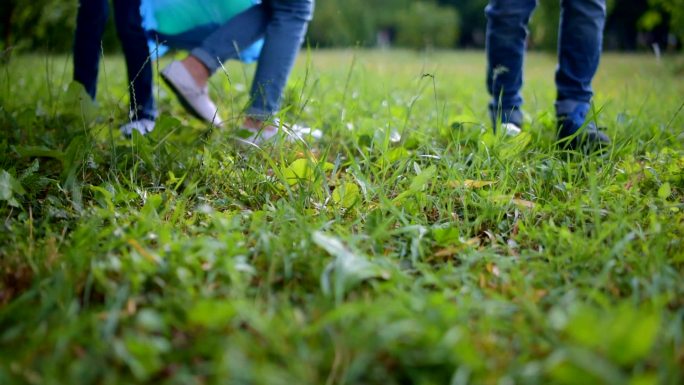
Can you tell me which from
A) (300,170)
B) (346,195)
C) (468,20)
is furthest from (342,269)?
(468,20)

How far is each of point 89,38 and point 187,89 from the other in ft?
1.49

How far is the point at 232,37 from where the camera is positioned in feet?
6.40

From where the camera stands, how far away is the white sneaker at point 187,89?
1818 mm

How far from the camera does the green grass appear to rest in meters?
0.69

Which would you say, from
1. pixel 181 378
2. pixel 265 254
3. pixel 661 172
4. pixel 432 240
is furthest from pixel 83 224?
pixel 661 172

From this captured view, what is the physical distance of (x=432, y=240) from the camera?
1.12m

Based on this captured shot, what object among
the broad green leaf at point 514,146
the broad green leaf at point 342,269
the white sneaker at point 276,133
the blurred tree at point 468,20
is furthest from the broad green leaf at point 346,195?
the blurred tree at point 468,20

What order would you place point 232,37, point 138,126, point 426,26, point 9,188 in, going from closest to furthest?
point 9,188 → point 138,126 → point 232,37 → point 426,26

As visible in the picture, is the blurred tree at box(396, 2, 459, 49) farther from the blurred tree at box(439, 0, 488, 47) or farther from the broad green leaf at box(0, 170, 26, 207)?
the broad green leaf at box(0, 170, 26, 207)

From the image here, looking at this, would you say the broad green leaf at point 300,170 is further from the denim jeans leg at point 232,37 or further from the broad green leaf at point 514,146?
the denim jeans leg at point 232,37

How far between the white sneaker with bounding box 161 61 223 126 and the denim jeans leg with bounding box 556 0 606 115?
119cm

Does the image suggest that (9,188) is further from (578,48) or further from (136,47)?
(578,48)

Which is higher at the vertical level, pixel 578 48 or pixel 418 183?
pixel 578 48

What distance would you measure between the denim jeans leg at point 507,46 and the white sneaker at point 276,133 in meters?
0.68
